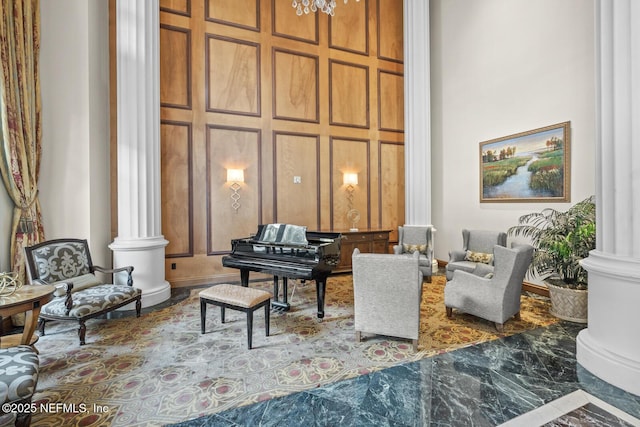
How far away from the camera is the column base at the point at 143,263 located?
3.87m

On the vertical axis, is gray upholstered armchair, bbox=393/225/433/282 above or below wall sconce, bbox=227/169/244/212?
below

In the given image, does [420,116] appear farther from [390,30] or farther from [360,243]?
[360,243]

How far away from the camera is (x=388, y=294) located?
2699mm

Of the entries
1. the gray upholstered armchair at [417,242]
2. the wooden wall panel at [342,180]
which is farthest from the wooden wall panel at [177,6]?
the gray upholstered armchair at [417,242]

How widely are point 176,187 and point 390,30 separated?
18.8 feet

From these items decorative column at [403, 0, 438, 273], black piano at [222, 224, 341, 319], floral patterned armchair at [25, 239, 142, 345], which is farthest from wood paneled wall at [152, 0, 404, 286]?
black piano at [222, 224, 341, 319]

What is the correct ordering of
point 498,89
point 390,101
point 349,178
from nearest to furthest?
point 498,89 → point 349,178 → point 390,101

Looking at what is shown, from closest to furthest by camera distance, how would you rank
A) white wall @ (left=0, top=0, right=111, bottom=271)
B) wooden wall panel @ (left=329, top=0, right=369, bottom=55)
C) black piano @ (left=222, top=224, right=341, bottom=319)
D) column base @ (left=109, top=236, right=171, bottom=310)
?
black piano @ (left=222, top=224, right=341, bottom=319) < white wall @ (left=0, top=0, right=111, bottom=271) < column base @ (left=109, top=236, right=171, bottom=310) < wooden wall panel @ (left=329, top=0, right=369, bottom=55)

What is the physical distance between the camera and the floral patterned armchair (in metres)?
2.85

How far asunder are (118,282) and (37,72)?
2.66 meters

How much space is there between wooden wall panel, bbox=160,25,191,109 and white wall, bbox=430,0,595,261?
16.8 feet

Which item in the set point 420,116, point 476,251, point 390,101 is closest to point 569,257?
point 476,251

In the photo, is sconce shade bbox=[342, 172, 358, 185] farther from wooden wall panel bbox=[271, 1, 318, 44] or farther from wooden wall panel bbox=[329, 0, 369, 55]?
wooden wall panel bbox=[271, 1, 318, 44]

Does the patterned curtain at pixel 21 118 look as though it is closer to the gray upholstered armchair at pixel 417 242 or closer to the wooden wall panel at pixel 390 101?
the gray upholstered armchair at pixel 417 242
